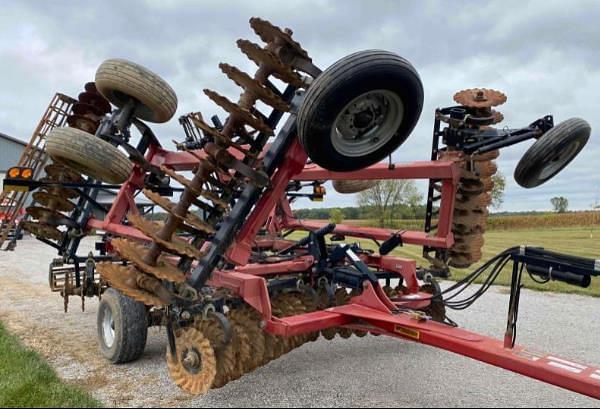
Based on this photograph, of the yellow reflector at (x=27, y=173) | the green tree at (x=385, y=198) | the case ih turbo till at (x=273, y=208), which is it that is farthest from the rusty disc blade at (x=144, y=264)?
the green tree at (x=385, y=198)

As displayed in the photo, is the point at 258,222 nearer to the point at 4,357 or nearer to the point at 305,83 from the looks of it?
the point at 305,83

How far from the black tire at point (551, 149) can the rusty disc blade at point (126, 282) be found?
3335mm

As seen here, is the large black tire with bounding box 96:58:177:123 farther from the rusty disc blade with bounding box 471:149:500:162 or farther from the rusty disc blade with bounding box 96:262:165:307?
the rusty disc blade with bounding box 471:149:500:162

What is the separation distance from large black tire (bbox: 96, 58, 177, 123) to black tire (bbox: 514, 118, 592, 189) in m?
3.45

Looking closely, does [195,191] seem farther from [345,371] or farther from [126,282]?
[345,371]

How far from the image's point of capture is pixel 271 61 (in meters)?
3.47

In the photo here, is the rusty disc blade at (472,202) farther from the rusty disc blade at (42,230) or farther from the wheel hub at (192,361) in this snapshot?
the rusty disc blade at (42,230)

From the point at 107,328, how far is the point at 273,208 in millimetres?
2326

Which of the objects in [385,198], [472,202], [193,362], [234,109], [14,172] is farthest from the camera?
[385,198]

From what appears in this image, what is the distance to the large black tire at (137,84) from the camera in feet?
15.7

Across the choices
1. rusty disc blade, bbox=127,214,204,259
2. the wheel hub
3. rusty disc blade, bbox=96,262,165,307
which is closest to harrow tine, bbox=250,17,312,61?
rusty disc blade, bbox=127,214,204,259

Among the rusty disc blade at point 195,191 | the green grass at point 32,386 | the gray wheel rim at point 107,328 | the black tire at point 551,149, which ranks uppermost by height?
the black tire at point 551,149

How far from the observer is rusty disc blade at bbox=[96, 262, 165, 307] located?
3768 millimetres

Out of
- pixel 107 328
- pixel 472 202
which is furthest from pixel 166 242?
pixel 472 202
